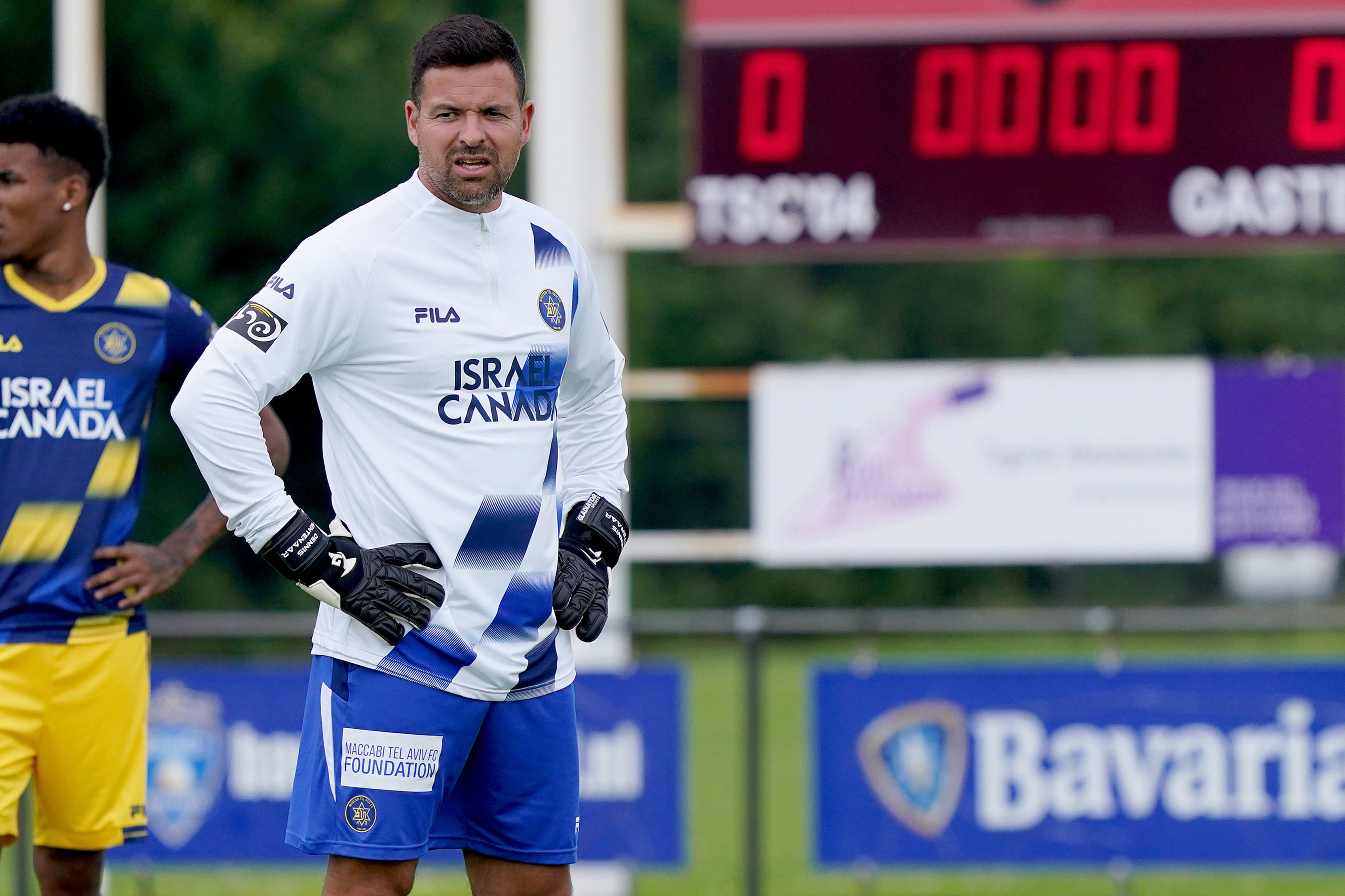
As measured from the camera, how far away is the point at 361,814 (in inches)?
132

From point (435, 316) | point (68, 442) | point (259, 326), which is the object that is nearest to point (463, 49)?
point (435, 316)

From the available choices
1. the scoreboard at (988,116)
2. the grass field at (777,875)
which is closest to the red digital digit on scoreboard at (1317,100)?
the scoreboard at (988,116)

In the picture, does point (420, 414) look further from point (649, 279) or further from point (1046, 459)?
point (649, 279)

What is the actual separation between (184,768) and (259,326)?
375 centimetres

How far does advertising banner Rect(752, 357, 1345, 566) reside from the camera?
7.43 meters

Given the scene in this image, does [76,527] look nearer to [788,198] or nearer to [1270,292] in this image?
[788,198]

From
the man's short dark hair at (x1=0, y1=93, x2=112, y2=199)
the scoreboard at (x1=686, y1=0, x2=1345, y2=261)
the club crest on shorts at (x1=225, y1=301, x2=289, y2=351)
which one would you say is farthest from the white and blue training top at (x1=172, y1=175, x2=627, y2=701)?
the scoreboard at (x1=686, y1=0, x2=1345, y2=261)

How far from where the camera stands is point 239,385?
131 inches

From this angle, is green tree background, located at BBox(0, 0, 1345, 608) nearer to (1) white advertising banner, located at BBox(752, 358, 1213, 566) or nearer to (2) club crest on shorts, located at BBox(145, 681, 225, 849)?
(1) white advertising banner, located at BBox(752, 358, 1213, 566)

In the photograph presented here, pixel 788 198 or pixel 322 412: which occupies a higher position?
pixel 788 198

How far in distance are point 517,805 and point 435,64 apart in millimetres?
1412

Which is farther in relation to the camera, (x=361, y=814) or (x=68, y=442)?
(x=68, y=442)

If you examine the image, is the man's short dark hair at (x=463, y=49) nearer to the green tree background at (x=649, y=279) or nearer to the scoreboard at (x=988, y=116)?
the scoreboard at (x=988, y=116)

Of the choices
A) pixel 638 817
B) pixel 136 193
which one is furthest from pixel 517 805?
pixel 136 193
